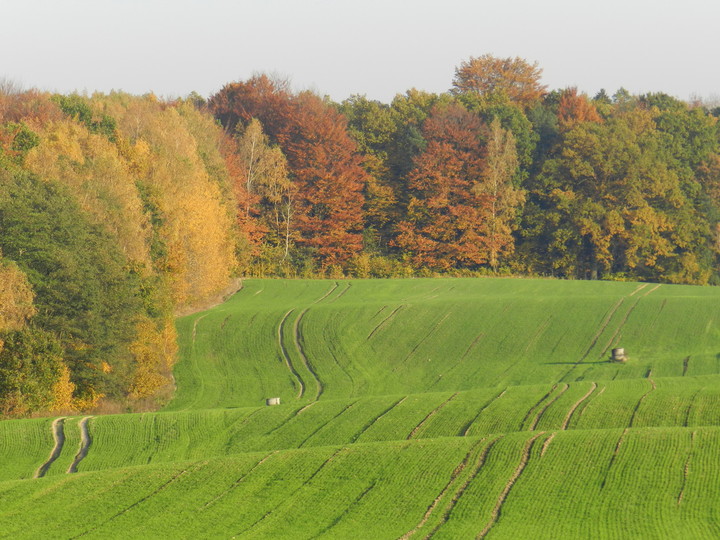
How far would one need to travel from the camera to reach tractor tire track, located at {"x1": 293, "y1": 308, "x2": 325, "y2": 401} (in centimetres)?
5176

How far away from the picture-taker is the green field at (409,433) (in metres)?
24.8

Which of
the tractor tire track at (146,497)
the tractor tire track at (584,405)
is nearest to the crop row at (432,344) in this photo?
the tractor tire track at (584,405)

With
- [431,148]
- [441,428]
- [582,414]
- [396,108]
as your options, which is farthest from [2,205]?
[396,108]

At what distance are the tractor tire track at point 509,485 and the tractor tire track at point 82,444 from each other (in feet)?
51.8

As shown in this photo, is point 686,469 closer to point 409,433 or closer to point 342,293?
point 409,433

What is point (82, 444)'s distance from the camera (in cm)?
3709

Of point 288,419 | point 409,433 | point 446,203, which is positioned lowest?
point 288,419

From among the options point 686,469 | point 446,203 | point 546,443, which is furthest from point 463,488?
point 446,203

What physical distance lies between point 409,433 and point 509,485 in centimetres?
917

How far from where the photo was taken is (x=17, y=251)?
4722cm

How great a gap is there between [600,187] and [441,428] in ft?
188

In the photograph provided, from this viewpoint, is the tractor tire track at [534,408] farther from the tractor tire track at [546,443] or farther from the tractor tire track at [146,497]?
the tractor tire track at [146,497]

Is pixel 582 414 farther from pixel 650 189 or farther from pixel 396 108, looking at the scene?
pixel 396 108

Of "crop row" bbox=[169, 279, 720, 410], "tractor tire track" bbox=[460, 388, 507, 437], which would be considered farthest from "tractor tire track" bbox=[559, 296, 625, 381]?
"tractor tire track" bbox=[460, 388, 507, 437]
